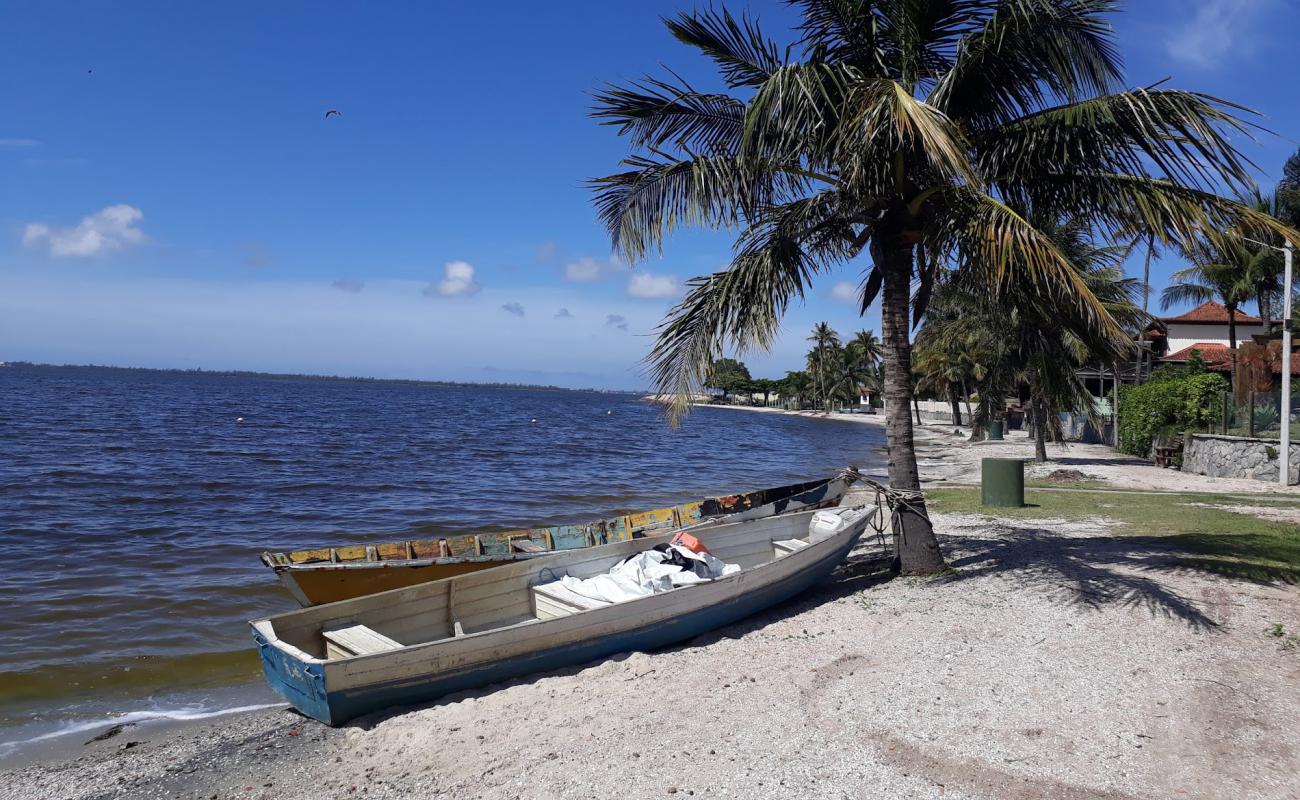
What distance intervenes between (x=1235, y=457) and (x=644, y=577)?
19046 mm

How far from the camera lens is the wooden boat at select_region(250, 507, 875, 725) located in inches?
263

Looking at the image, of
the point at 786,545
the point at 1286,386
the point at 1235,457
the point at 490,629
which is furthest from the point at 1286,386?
the point at 490,629

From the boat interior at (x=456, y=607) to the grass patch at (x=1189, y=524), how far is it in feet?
19.6

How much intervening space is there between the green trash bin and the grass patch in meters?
0.31

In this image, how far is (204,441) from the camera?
37.7 m

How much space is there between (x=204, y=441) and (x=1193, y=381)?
3936cm

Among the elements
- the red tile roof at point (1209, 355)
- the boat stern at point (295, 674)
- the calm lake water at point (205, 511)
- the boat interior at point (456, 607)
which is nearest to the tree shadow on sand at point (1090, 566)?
the boat interior at point (456, 607)

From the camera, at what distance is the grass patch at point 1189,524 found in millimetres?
9422

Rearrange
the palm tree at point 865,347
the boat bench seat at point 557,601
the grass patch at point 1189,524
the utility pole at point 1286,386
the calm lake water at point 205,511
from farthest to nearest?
the palm tree at point 865,347 → the utility pole at point 1286,386 → the grass patch at point 1189,524 → the calm lake water at point 205,511 → the boat bench seat at point 557,601

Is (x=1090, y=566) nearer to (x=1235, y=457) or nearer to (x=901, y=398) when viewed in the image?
(x=901, y=398)

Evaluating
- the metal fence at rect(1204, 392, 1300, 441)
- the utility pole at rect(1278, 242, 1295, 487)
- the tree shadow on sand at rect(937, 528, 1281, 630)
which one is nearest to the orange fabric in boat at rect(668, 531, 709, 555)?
the tree shadow on sand at rect(937, 528, 1281, 630)

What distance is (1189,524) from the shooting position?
503 inches

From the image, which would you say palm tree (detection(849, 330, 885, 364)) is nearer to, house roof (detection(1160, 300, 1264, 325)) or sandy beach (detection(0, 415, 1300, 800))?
house roof (detection(1160, 300, 1264, 325))

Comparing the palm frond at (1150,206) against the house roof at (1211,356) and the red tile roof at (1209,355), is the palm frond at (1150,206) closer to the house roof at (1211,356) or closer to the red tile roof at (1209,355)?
the house roof at (1211,356)
